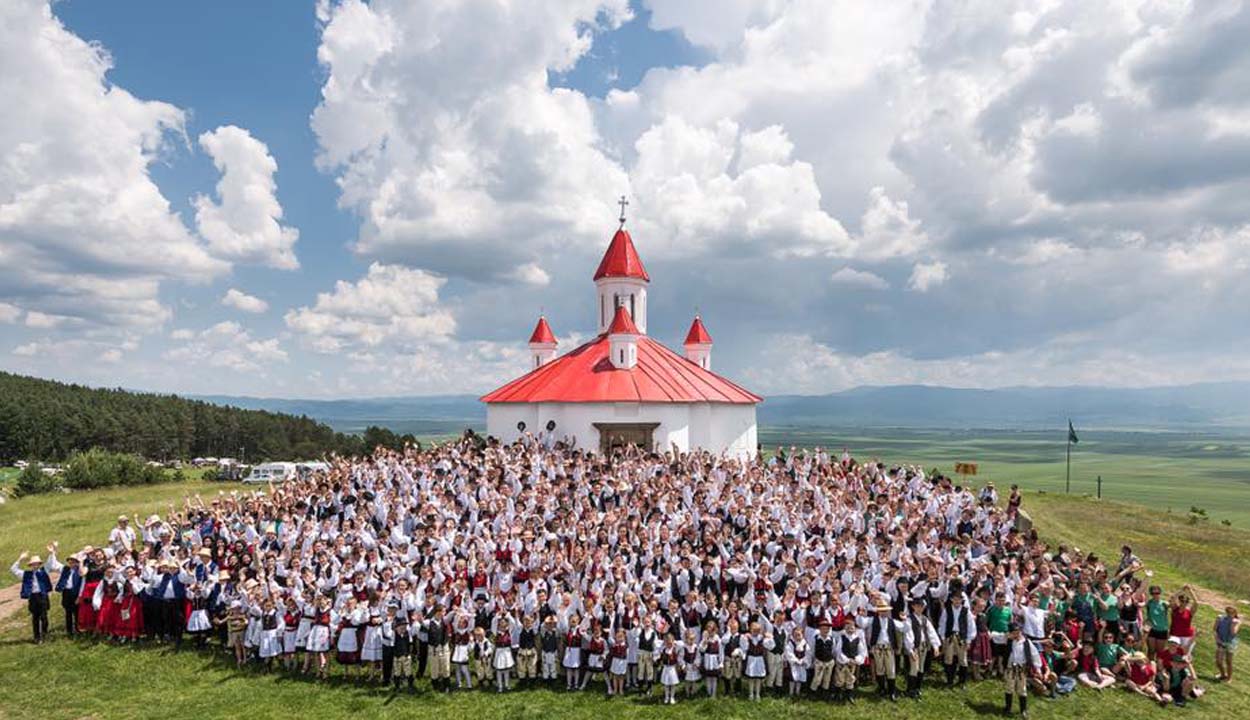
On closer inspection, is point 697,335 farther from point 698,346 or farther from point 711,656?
point 711,656

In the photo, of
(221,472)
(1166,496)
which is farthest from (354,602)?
(1166,496)

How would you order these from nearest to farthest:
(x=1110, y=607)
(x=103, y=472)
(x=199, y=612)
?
(x=1110, y=607)
(x=199, y=612)
(x=103, y=472)

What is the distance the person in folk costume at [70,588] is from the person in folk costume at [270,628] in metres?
6.07

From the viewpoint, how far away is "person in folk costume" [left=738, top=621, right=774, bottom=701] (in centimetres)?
1364

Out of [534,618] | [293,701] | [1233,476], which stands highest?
[534,618]

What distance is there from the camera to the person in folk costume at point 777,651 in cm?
1391

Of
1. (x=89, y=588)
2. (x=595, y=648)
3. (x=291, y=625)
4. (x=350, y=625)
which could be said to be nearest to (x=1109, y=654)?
(x=595, y=648)

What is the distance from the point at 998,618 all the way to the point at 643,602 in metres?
6.98

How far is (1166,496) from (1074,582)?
10807 cm

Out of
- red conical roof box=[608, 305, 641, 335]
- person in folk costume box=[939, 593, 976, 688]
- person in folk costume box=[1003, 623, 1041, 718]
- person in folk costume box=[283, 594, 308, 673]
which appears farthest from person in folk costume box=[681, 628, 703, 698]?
red conical roof box=[608, 305, 641, 335]

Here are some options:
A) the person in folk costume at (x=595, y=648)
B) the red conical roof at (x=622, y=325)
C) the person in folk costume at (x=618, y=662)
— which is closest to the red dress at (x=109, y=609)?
the person in folk costume at (x=595, y=648)

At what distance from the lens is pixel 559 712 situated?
13.2 metres

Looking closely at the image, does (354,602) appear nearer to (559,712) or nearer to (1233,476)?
(559,712)

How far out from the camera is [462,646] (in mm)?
14188
